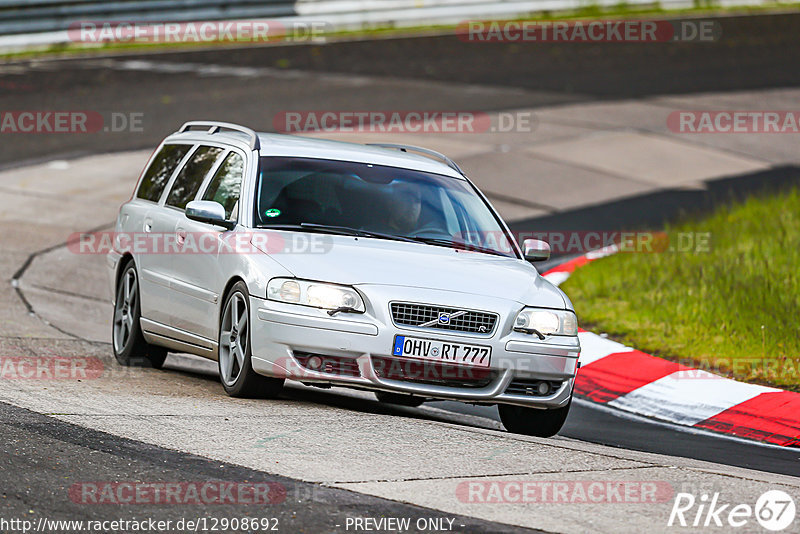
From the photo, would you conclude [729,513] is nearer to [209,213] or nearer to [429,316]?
[429,316]

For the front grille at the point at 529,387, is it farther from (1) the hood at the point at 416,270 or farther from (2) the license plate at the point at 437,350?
(1) the hood at the point at 416,270

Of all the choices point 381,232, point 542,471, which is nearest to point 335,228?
point 381,232

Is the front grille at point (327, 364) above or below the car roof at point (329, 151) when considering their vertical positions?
below

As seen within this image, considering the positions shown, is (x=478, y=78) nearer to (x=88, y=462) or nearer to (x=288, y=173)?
(x=288, y=173)

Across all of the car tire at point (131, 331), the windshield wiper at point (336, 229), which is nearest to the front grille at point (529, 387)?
the windshield wiper at point (336, 229)

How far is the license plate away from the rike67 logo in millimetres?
1854

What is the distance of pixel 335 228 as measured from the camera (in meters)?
8.53

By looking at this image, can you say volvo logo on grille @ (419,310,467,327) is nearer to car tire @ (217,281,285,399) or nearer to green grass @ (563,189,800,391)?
car tire @ (217,281,285,399)

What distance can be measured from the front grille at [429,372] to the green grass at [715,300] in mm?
2860

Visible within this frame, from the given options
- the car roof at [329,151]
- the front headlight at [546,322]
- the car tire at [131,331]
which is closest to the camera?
the front headlight at [546,322]

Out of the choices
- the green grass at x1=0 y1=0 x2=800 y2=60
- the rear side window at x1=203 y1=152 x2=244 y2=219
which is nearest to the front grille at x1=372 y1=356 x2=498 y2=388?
the rear side window at x1=203 y1=152 x2=244 y2=219

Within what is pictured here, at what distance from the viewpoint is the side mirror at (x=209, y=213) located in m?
8.51

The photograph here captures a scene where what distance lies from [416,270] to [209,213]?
143 centimetres

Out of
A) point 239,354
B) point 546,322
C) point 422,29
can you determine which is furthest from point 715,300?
point 422,29
